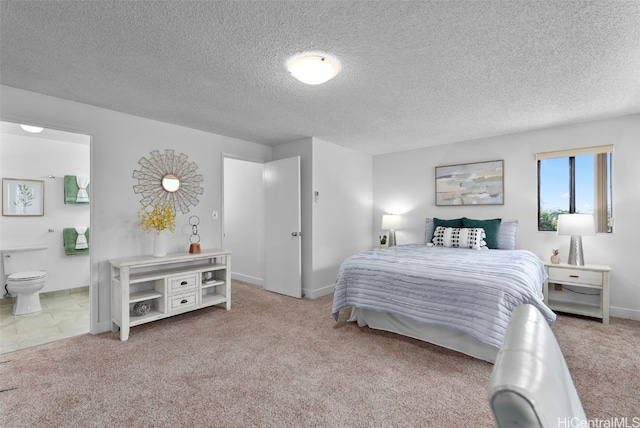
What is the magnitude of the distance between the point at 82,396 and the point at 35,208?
3.31m

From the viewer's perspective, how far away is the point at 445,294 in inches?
98.5

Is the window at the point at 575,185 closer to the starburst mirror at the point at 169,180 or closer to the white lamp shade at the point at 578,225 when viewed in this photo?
the white lamp shade at the point at 578,225

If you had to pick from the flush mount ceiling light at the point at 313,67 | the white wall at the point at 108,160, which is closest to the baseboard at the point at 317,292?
the white wall at the point at 108,160

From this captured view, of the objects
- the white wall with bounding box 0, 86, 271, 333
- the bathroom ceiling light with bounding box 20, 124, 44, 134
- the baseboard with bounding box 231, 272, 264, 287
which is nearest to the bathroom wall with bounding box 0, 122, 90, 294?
the bathroom ceiling light with bounding box 20, 124, 44, 134

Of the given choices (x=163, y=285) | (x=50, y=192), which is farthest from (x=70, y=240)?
(x=163, y=285)

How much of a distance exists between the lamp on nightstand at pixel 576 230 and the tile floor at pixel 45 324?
5.28 metres

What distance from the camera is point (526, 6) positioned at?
162 cm

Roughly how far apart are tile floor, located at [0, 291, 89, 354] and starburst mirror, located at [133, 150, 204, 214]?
1.47 m

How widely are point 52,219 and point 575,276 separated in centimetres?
664

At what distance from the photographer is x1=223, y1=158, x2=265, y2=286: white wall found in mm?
5113

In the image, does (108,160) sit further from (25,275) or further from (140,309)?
(25,275)

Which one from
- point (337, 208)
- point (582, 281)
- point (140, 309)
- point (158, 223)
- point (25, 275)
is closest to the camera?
point (140, 309)

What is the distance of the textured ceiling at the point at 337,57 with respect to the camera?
1.66 meters

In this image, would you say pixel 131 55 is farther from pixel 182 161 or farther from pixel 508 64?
pixel 508 64
